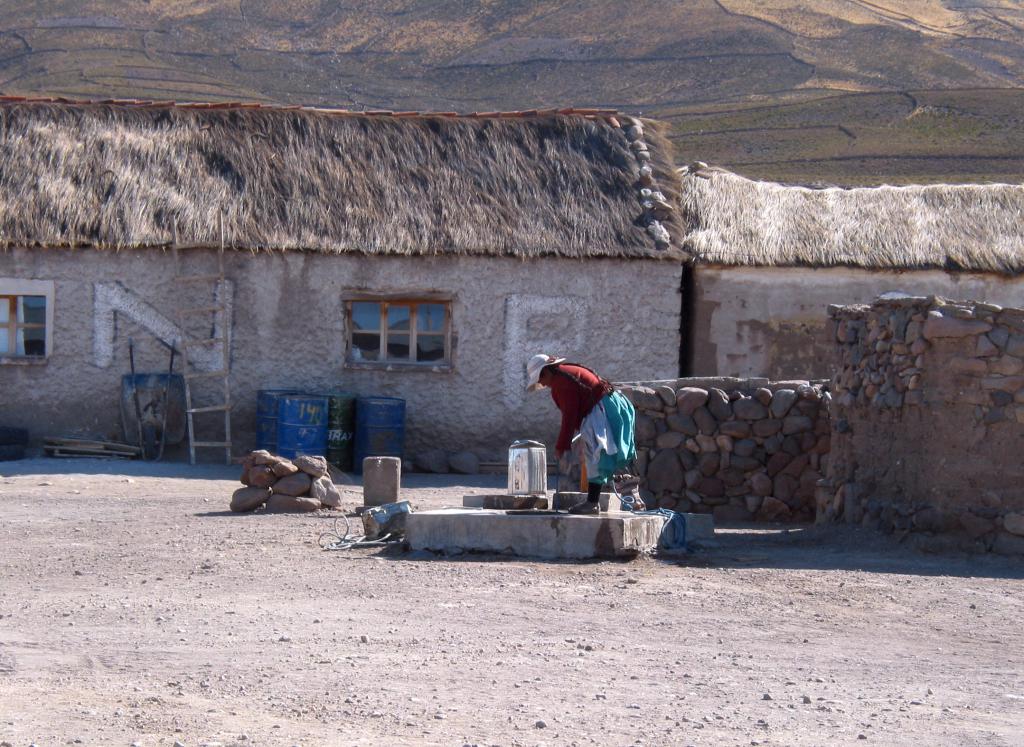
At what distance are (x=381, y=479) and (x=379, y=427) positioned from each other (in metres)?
3.86

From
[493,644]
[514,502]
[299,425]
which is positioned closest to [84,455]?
[299,425]

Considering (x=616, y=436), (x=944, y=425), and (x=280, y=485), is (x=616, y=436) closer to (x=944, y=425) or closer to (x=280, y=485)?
(x=944, y=425)

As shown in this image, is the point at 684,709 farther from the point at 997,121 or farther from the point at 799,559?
the point at 997,121

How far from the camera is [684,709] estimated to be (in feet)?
17.0

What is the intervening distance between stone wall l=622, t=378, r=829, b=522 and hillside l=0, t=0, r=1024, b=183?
3275cm

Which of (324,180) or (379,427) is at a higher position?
(324,180)

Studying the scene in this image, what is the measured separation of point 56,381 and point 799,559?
862 cm

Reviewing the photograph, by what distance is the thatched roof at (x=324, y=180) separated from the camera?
1438cm

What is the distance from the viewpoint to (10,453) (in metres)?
13.7

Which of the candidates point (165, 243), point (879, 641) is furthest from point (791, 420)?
point (165, 243)

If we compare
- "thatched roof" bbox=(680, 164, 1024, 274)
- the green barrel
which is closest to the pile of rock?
the green barrel

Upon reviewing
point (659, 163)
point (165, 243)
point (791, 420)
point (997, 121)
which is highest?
point (997, 121)

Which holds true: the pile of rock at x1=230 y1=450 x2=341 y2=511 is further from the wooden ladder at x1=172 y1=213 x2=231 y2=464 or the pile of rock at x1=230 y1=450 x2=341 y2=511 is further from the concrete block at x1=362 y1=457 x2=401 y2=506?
the wooden ladder at x1=172 y1=213 x2=231 y2=464

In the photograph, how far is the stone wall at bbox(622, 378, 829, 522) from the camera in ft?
35.2
